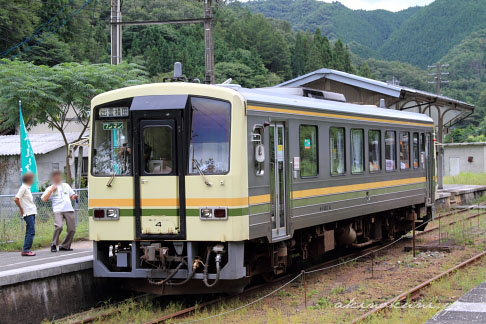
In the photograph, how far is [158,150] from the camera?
9.25 meters

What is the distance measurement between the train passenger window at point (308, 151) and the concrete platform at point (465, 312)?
130 inches

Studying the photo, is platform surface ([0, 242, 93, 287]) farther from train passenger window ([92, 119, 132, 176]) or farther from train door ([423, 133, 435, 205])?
train door ([423, 133, 435, 205])

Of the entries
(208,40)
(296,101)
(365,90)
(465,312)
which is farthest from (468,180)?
(465,312)

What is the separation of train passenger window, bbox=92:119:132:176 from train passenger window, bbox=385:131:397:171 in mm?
6791

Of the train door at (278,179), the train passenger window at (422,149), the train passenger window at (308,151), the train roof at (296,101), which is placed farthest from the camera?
the train passenger window at (422,149)

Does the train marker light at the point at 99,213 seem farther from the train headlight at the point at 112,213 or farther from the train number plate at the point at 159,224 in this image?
the train number plate at the point at 159,224

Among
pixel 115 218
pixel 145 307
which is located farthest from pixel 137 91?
pixel 145 307

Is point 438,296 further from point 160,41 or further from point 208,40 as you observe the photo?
point 160,41

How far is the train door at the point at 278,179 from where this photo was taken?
9.95 metres

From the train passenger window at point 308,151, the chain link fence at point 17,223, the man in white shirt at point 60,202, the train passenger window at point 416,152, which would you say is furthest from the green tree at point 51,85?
the train passenger window at point 308,151

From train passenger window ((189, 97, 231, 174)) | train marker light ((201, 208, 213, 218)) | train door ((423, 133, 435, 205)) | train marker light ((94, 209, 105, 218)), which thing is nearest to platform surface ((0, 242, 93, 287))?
train marker light ((94, 209, 105, 218))

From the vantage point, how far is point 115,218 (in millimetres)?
9344

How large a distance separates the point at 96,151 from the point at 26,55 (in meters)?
34.0

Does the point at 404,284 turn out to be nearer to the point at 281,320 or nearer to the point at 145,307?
the point at 281,320
